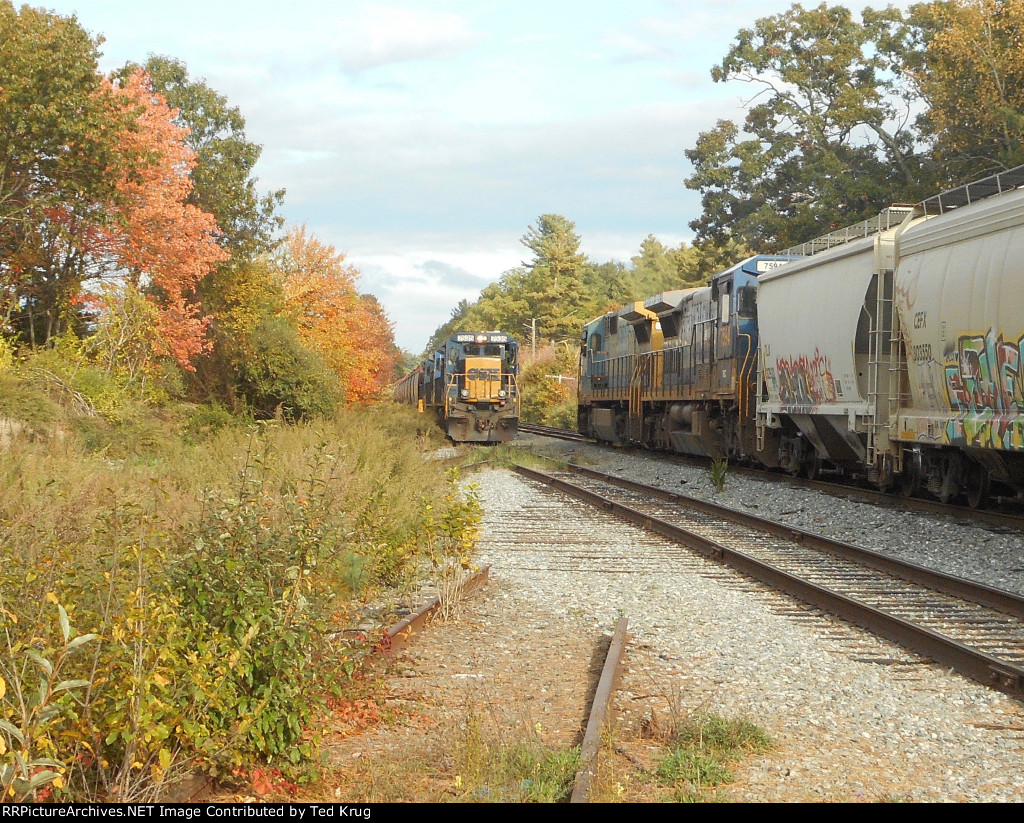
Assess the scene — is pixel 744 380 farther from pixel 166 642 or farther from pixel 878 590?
pixel 166 642

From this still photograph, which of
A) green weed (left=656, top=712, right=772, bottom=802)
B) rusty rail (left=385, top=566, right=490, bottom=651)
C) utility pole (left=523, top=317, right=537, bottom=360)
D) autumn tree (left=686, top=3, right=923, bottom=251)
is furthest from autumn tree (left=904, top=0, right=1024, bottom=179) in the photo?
utility pole (left=523, top=317, right=537, bottom=360)

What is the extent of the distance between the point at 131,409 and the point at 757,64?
29972 millimetres

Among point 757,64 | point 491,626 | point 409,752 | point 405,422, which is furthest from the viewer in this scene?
point 757,64

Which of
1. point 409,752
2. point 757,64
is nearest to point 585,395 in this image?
point 757,64

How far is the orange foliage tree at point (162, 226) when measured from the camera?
2416cm

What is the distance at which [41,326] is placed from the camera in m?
26.3

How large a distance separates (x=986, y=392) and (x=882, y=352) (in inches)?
109

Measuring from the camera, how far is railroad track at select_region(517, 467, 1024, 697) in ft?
22.1

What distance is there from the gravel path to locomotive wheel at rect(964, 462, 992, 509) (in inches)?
42.0

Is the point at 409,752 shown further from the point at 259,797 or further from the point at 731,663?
the point at 731,663

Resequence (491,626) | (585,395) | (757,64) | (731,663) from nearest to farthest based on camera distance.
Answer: (731,663) < (491,626) < (585,395) < (757,64)

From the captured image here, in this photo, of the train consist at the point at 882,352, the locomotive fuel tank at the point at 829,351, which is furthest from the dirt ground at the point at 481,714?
the locomotive fuel tank at the point at 829,351

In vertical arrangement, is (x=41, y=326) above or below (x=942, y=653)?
above

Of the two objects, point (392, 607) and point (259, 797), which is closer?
point (259, 797)
